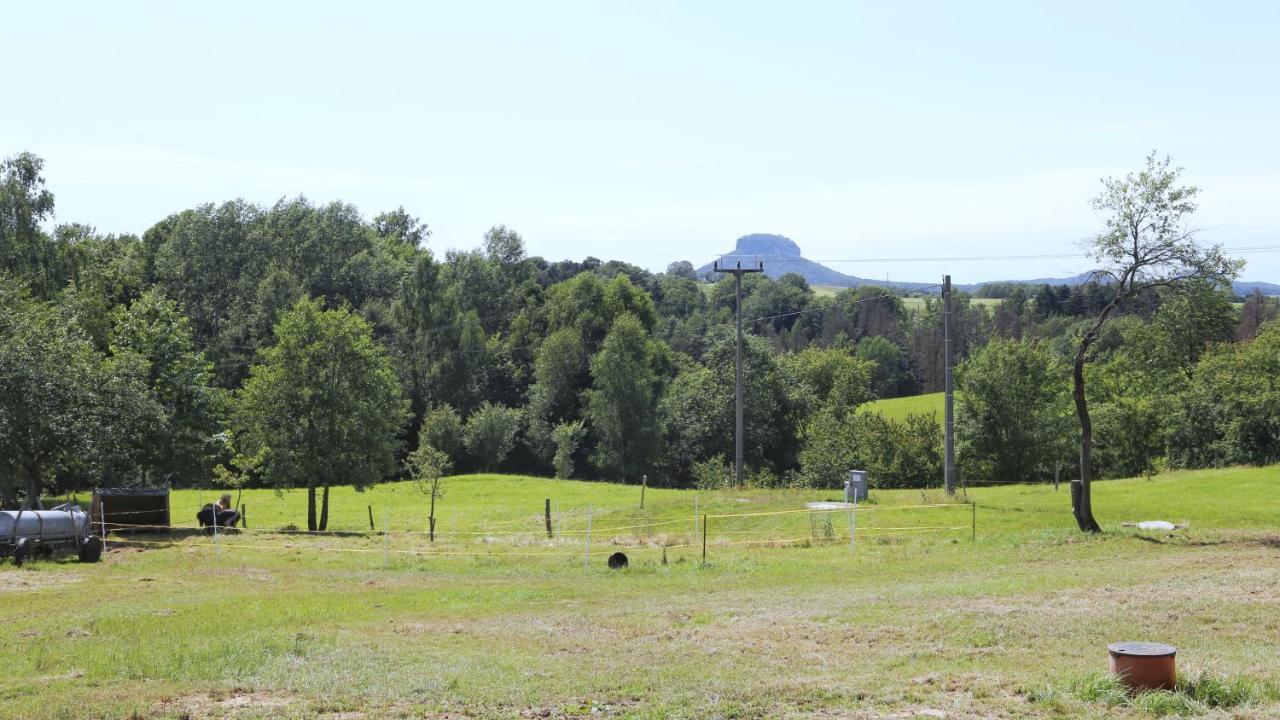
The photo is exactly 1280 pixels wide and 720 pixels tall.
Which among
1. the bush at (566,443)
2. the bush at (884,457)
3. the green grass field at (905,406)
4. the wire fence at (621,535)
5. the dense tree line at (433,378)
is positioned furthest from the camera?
the green grass field at (905,406)

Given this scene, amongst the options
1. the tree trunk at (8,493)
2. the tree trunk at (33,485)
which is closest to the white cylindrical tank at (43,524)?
the tree trunk at (33,485)

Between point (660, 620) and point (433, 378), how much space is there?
3244 inches

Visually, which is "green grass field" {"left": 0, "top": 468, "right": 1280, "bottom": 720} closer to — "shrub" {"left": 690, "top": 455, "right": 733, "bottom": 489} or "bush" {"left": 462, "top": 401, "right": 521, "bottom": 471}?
"shrub" {"left": 690, "top": 455, "right": 733, "bottom": 489}

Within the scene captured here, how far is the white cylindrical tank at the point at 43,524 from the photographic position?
33.6 m

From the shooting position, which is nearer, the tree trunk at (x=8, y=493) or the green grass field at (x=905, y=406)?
the tree trunk at (x=8, y=493)

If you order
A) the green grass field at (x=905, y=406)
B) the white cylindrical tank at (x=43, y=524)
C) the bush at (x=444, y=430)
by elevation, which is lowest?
the white cylindrical tank at (x=43, y=524)

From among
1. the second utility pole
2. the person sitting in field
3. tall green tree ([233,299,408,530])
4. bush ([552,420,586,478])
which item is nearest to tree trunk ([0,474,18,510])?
the person sitting in field

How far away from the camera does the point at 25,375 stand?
39.8 meters

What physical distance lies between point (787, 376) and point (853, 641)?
7202 centimetres

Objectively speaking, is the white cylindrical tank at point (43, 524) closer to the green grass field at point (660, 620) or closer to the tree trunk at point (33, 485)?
the green grass field at point (660, 620)

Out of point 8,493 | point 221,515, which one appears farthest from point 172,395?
point 8,493

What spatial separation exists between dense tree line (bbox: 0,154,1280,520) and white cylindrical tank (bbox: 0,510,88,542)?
6.23 meters

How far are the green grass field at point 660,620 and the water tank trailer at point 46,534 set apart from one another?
1.04 meters

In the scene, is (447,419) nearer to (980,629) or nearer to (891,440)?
(891,440)
